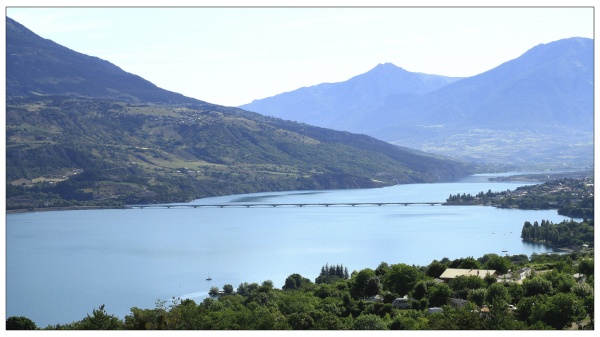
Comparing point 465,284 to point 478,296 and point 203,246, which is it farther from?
point 203,246

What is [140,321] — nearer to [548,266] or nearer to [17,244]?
[548,266]

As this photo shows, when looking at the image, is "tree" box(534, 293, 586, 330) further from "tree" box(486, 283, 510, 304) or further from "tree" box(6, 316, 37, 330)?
"tree" box(6, 316, 37, 330)

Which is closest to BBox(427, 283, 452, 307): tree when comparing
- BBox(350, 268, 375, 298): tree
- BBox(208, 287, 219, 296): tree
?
BBox(350, 268, 375, 298): tree

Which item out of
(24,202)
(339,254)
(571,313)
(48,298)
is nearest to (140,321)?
(571,313)

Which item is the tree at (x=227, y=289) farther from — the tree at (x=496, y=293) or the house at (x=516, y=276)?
the tree at (x=496, y=293)

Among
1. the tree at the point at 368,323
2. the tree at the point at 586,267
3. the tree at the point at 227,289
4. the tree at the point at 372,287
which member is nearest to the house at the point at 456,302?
the tree at the point at 368,323

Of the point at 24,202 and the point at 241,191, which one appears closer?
the point at 24,202
